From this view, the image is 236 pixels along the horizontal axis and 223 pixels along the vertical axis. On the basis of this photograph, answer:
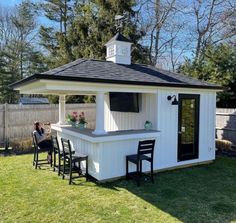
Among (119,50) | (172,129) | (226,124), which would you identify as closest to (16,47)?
(119,50)

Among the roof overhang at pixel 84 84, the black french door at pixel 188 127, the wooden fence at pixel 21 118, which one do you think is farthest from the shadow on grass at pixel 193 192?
the wooden fence at pixel 21 118

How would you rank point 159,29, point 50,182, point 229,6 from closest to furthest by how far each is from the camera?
1. point 50,182
2. point 229,6
3. point 159,29

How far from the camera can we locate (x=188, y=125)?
7.58 meters

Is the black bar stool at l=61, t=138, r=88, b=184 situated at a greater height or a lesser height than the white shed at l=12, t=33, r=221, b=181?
lesser

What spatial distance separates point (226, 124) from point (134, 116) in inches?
179

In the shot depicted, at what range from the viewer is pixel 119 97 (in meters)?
8.05

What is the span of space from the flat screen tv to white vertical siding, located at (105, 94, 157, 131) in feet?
0.49

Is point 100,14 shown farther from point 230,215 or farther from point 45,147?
point 230,215

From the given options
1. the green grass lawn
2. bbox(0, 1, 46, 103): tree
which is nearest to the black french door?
the green grass lawn

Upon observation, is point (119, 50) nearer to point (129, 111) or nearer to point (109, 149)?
point (129, 111)

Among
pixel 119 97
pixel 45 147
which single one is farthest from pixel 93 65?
pixel 45 147

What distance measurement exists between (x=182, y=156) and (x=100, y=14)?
34.7 ft

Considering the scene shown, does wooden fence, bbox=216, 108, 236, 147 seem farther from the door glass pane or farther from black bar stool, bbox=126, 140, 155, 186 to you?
black bar stool, bbox=126, 140, 155, 186

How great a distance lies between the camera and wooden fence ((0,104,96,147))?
33.6 feet
